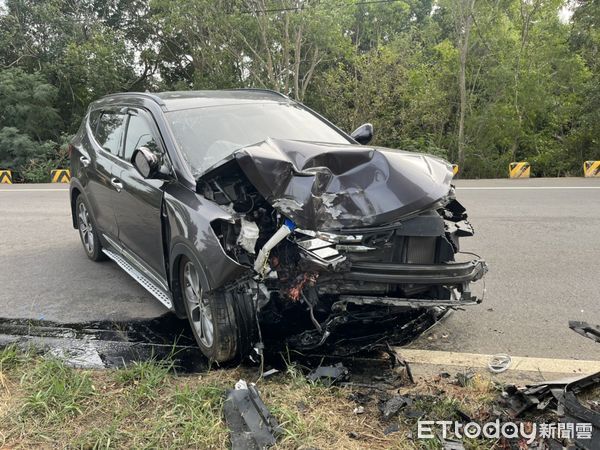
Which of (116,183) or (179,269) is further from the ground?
(116,183)

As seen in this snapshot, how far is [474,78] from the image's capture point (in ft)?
56.4

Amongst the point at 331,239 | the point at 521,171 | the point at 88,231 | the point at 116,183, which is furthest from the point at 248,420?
the point at 521,171

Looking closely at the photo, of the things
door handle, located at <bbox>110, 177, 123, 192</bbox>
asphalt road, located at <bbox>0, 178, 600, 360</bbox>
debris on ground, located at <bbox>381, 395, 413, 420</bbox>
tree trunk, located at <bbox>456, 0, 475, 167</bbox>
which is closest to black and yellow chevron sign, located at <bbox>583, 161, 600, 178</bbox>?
tree trunk, located at <bbox>456, 0, 475, 167</bbox>

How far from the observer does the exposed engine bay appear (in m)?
3.02

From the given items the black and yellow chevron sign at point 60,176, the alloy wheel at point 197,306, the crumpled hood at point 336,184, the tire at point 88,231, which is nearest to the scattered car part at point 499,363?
the crumpled hood at point 336,184

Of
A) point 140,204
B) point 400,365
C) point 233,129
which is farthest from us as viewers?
point 233,129

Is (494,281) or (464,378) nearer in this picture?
(464,378)

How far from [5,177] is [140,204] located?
48.3ft

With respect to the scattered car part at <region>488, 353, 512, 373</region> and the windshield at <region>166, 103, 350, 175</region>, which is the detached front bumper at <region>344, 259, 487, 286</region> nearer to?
the scattered car part at <region>488, 353, 512, 373</region>

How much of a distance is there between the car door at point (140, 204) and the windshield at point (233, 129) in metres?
0.24

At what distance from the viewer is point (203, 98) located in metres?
4.67

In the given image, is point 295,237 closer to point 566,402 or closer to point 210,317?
point 210,317

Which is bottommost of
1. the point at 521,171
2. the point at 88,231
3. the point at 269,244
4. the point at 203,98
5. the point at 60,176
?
the point at 521,171

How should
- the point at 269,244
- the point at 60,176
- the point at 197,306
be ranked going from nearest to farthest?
the point at 269,244 < the point at 197,306 < the point at 60,176
